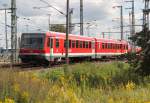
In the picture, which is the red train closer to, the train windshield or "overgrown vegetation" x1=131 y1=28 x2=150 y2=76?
the train windshield

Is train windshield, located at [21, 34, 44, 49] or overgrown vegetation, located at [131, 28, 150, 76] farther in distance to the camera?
train windshield, located at [21, 34, 44, 49]

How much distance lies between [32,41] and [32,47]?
513mm

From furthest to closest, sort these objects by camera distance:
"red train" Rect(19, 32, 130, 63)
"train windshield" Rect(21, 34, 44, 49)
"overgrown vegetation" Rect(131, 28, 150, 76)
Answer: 1. "train windshield" Rect(21, 34, 44, 49)
2. "red train" Rect(19, 32, 130, 63)
3. "overgrown vegetation" Rect(131, 28, 150, 76)

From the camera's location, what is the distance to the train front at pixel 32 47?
3542 centimetres

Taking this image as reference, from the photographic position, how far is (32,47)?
3603 centimetres

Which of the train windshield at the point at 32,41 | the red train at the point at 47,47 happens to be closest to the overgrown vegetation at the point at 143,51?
the red train at the point at 47,47

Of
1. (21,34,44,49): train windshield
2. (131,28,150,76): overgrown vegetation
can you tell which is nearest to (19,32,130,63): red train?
(21,34,44,49): train windshield

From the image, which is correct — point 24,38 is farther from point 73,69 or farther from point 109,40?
point 109,40

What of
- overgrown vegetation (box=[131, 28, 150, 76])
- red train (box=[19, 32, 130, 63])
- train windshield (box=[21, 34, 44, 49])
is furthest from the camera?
train windshield (box=[21, 34, 44, 49])

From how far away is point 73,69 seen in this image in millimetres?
26281

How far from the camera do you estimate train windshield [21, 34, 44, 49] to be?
3559 centimetres

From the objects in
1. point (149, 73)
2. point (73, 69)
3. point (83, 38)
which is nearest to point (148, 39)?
point (149, 73)

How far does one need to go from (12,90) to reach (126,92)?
10.1ft

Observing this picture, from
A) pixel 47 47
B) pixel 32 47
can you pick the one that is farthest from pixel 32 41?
pixel 47 47
